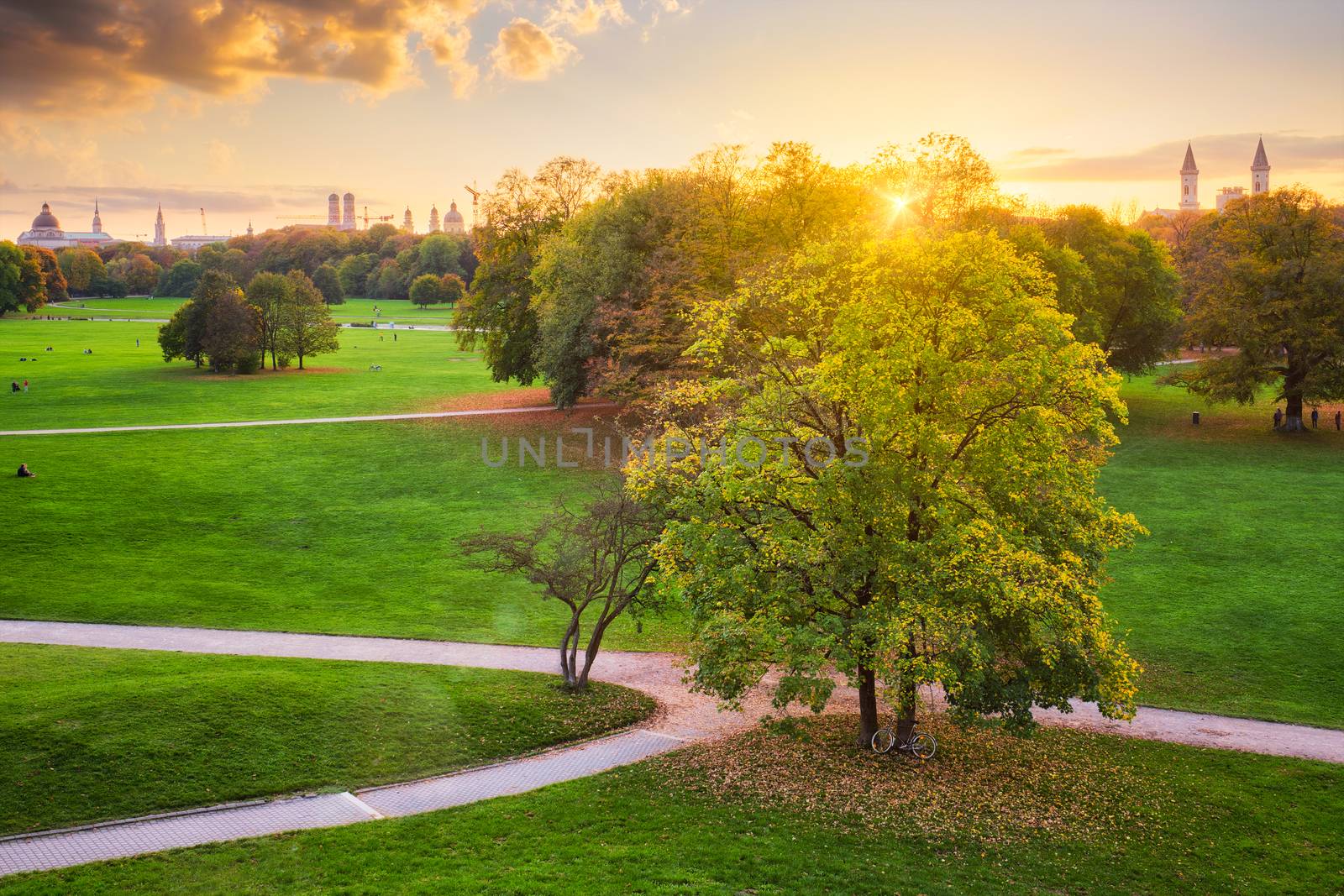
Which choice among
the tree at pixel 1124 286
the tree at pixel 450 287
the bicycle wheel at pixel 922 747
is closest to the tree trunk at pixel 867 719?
the bicycle wheel at pixel 922 747

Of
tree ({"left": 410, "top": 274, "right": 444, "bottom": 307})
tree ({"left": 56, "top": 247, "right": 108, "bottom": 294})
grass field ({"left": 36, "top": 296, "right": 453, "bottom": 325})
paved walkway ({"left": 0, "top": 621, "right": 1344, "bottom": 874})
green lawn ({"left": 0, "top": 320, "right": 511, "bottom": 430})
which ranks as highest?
tree ({"left": 56, "top": 247, "right": 108, "bottom": 294})

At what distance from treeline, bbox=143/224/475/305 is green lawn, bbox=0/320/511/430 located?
54810mm

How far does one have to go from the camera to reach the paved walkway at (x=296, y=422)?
1848 inches

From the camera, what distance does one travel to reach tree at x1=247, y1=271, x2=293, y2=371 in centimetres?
7100

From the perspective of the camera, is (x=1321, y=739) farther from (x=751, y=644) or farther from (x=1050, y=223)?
(x=1050, y=223)

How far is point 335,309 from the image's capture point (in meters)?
142

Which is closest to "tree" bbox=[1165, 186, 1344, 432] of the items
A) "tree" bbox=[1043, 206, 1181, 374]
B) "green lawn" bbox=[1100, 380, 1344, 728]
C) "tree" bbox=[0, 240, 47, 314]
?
"green lawn" bbox=[1100, 380, 1344, 728]

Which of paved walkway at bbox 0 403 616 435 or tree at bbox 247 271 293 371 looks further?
tree at bbox 247 271 293 371

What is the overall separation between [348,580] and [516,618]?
253 inches

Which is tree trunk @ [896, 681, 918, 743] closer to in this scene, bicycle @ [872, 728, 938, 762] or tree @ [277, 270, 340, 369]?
bicycle @ [872, 728, 938, 762]

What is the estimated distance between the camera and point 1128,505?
38656 millimetres

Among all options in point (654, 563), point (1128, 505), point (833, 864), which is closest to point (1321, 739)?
point (833, 864)

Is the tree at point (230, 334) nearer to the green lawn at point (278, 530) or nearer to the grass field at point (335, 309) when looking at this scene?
the green lawn at point (278, 530)

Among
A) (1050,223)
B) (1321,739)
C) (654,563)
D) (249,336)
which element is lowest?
(1321,739)
